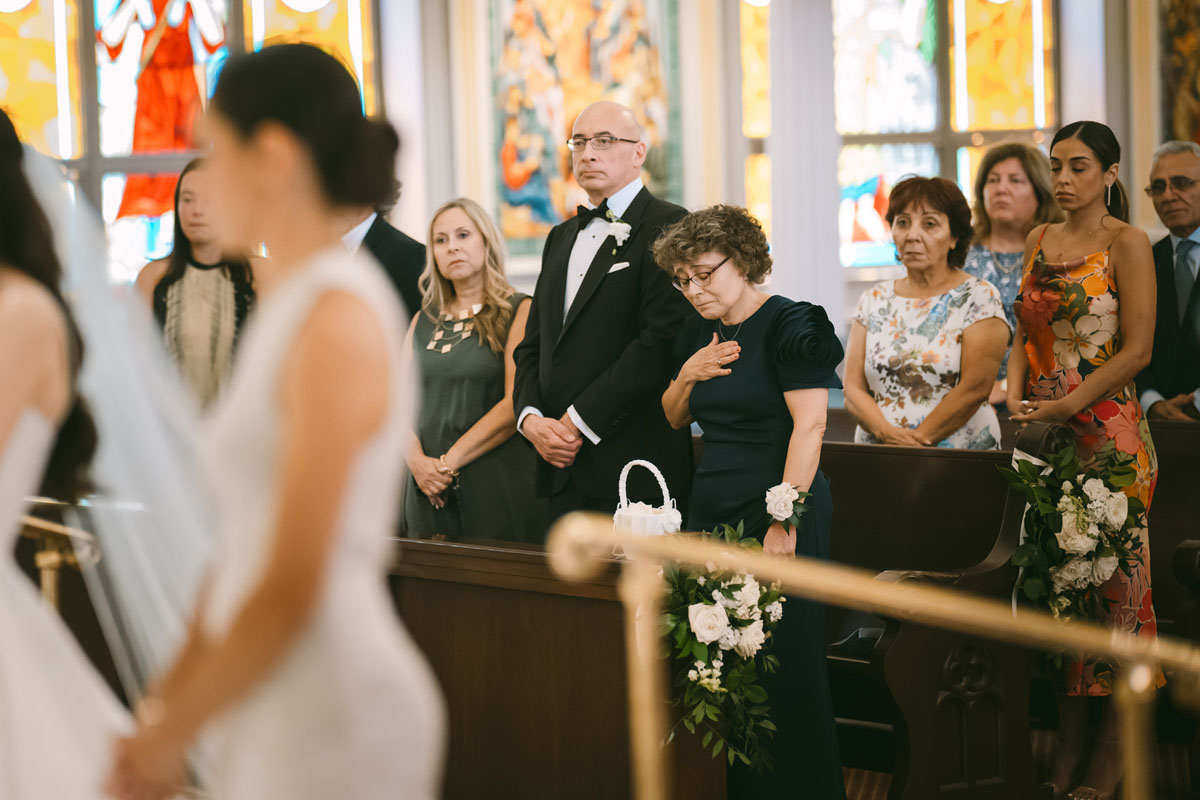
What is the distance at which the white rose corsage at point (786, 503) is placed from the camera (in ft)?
11.0

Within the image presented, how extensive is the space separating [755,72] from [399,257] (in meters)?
4.46

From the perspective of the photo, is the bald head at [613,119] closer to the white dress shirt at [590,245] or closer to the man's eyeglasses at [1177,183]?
the white dress shirt at [590,245]

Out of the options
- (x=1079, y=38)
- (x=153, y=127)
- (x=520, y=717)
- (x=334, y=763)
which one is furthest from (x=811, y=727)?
(x=153, y=127)

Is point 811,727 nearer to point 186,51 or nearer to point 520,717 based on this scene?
point 520,717

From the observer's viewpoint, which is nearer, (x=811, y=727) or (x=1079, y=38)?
(x=811, y=727)

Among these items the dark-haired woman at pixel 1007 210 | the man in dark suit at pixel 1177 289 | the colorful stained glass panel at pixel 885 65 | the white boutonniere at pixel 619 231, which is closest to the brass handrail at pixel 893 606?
the white boutonniere at pixel 619 231

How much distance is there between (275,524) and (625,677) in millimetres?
2077

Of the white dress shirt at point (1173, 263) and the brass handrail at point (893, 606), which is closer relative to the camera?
the brass handrail at point (893, 606)

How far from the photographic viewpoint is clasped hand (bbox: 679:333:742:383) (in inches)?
139

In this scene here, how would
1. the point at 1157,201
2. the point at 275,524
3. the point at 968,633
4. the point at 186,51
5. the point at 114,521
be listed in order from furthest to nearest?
1. the point at 186,51
2. the point at 1157,201
3. the point at 968,633
4. the point at 114,521
5. the point at 275,524

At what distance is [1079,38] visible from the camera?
8367 millimetres

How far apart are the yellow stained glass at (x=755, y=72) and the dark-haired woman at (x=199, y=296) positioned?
4772 millimetres

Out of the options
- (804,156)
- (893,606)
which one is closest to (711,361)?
(893,606)

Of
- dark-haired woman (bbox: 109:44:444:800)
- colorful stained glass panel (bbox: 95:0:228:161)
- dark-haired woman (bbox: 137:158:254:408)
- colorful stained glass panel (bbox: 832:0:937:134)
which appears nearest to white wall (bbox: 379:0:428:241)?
colorful stained glass panel (bbox: 95:0:228:161)
